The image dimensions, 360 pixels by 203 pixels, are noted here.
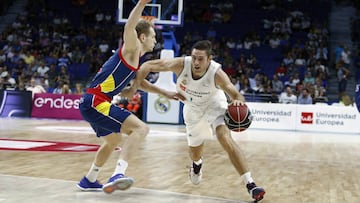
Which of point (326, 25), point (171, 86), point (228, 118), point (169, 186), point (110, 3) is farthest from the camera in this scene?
point (110, 3)

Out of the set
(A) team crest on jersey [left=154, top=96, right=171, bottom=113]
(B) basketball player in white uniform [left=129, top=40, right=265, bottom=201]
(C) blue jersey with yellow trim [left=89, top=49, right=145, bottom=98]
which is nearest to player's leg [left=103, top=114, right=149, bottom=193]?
(C) blue jersey with yellow trim [left=89, top=49, right=145, bottom=98]

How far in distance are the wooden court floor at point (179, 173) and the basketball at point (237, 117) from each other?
2.27ft

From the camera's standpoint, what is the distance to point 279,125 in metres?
16.7

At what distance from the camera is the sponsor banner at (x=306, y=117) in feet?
53.8

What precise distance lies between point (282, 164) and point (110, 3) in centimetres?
1931

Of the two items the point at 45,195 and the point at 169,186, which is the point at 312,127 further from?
the point at 45,195

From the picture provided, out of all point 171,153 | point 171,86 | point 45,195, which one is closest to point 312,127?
point 171,86

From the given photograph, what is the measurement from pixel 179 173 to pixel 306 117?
10.5m

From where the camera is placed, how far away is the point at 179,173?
6855 mm

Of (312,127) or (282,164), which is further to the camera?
(312,127)

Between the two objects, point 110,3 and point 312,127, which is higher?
point 110,3

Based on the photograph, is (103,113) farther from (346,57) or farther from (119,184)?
(346,57)

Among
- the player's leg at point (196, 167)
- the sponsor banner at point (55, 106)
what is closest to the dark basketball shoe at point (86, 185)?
the player's leg at point (196, 167)

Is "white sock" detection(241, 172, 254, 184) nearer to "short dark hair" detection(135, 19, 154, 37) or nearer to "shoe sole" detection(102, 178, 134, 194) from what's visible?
"shoe sole" detection(102, 178, 134, 194)
